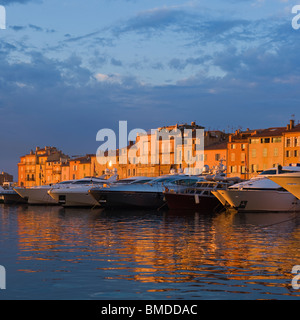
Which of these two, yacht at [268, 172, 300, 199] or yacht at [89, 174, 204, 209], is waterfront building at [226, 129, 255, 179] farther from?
yacht at [268, 172, 300, 199]

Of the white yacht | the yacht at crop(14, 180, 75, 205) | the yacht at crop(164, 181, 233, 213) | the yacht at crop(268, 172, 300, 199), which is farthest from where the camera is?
the yacht at crop(14, 180, 75, 205)

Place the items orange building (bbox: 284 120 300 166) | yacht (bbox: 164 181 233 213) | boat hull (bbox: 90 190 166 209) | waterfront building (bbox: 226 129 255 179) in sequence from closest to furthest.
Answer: yacht (bbox: 164 181 233 213) < boat hull (bbox: 90 190 166 209) < orange building (bbox: 284 120 300 166) < waterfront building (bbox: 226 129 255 179)

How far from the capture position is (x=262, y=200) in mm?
43250

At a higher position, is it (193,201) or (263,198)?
(263,198)

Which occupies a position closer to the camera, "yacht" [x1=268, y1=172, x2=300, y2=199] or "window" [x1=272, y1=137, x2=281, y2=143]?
"yacht" [x1=268, y1=172, x2=300, y2=199]

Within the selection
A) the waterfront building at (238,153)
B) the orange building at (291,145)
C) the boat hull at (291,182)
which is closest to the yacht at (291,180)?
the boat hull at (291,182)

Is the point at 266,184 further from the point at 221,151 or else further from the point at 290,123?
the point at 221,151

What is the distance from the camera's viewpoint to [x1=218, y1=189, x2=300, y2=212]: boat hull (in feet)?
142

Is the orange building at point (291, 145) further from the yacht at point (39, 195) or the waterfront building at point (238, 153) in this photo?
the yacht at point (39, 195)

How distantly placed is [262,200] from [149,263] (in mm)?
27693

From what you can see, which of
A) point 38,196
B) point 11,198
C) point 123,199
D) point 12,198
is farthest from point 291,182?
point 11,198

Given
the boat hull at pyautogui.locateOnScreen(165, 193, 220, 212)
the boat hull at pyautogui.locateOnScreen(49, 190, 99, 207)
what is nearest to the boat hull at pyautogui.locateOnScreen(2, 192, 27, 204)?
the boat hull at pyautogui.locateOnScreen(49, 190, 99, 207)

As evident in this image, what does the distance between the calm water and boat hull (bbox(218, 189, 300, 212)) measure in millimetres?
15327

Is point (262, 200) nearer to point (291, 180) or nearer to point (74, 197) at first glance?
point (291, 180)
